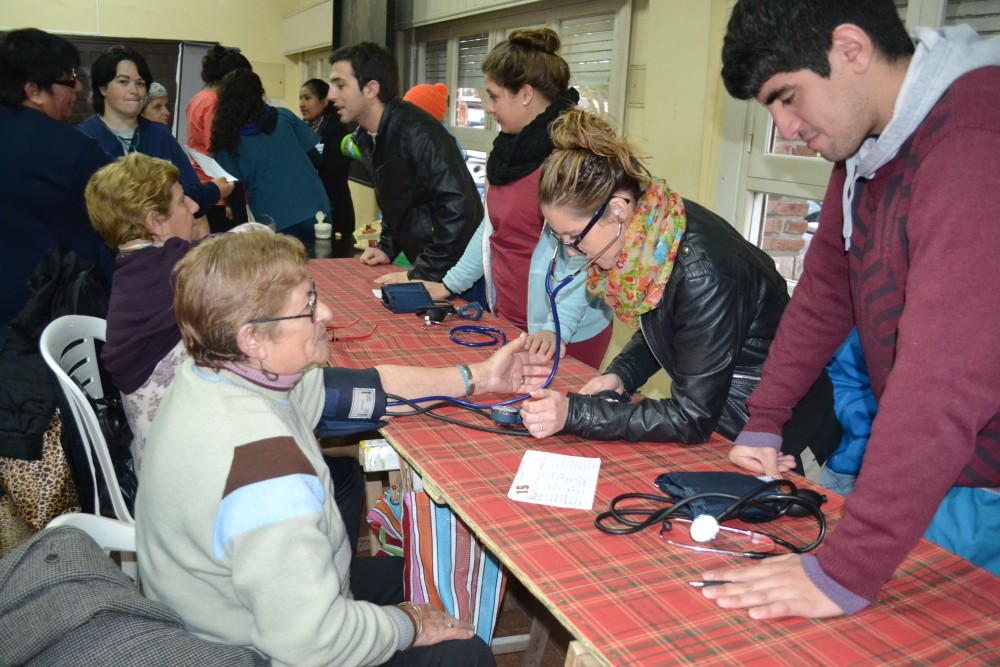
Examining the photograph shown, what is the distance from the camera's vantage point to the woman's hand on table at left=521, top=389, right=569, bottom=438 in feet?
5.06

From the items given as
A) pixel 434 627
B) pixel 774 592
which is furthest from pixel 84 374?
pixel 774 592

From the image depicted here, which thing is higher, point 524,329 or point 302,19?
point 302,19

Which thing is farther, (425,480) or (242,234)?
(425,480)

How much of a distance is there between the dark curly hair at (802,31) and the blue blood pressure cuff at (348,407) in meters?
1.02

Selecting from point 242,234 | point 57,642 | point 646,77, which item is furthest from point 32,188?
point 646,77

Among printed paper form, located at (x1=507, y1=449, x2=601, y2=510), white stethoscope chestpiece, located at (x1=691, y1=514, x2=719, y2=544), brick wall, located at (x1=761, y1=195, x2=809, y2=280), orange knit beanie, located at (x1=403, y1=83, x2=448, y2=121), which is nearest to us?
white stethoscope chestpiece, located at (x1=691, y1=514, x2=719, y2=544)

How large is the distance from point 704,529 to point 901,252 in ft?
Result: 1.68

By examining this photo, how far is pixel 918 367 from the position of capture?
3.07 feet

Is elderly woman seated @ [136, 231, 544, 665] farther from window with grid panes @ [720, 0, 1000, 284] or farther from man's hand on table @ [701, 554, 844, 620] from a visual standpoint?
window with grid panes @ [720, 0, 1000, 284]

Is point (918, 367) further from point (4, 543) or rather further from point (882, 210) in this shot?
point (4, 543)

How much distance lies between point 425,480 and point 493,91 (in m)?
1.46

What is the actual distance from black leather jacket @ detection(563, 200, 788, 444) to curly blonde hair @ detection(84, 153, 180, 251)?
4.23ft

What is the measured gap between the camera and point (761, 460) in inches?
57.2

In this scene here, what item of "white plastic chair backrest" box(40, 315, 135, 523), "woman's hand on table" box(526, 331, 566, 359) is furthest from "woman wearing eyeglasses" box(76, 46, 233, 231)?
"woman's hand on table" box(526, 331, 566, 359)
